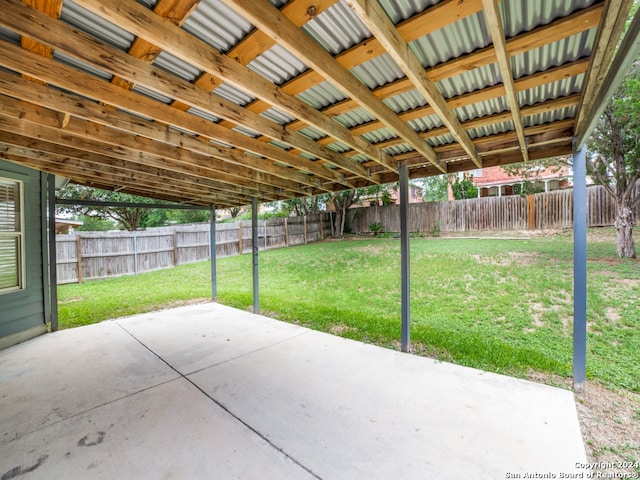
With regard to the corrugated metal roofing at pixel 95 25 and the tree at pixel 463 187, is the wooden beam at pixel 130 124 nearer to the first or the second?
the corrugated metal roofing at pixel 95 25

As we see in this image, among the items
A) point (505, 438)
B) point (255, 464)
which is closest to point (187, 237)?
point (255, 464)

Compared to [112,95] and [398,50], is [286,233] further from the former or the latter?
[398,50]

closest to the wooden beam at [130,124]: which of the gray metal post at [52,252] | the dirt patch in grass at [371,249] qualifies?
the gray metal post at [52,252]

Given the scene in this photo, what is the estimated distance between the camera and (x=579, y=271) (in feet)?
8.45

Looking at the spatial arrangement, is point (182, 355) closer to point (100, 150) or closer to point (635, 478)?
point (100, 150)

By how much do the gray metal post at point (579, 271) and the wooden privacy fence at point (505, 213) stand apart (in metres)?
8.24

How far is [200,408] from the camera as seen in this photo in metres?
2.35

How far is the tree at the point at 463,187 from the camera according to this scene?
1570cm

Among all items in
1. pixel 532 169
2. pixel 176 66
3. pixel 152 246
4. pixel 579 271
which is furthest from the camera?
pixel 152 246

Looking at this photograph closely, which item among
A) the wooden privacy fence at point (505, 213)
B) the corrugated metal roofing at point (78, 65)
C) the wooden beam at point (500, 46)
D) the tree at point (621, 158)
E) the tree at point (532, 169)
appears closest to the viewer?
the wooden beam at point (500, 46)

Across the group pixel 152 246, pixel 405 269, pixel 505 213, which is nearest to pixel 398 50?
pixel 405 269

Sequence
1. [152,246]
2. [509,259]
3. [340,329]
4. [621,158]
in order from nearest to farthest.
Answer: [340,329]
[621,158]
[509,259]
[152,246]

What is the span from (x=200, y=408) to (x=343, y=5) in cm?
287

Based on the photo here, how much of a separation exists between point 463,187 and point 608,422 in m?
15.8
